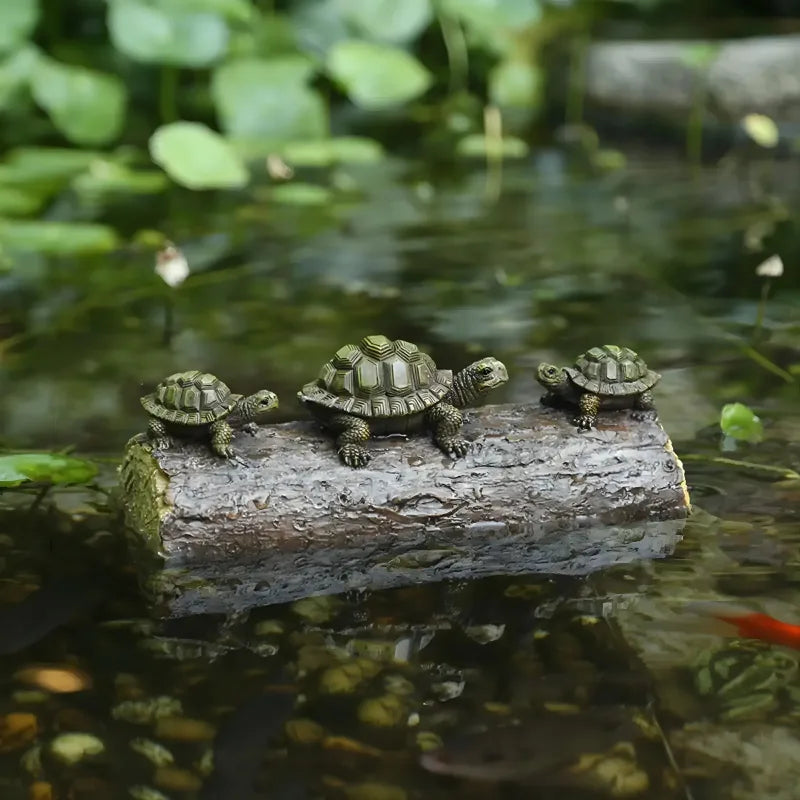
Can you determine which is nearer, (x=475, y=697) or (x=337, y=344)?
(x=475, y=697)

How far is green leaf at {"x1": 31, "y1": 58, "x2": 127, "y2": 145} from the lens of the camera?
311 inches

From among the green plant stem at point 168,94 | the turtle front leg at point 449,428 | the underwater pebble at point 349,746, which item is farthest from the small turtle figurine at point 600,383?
the green plant stem at point 168,94

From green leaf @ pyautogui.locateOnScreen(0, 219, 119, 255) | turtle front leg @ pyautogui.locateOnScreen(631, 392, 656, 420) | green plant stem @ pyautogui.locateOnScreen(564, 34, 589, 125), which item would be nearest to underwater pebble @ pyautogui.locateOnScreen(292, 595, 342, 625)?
turtle front leg @ pyautogui.locateOnScreen(631, 392, 656, 420)

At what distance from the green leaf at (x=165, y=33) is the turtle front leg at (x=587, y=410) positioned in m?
6.13

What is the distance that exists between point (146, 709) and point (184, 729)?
12cm

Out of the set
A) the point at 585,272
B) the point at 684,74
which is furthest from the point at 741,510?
the point at 684,74

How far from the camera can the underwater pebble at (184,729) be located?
84.2 inches

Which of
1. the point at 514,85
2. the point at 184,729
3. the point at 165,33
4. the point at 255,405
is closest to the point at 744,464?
the point at 255,405

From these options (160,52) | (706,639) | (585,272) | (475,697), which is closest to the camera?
(475,697)

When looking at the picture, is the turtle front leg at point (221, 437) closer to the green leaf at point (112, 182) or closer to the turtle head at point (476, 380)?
the turtle head at point (476, 380)

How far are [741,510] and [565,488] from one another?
60cm

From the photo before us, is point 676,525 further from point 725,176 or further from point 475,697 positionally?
point 725,176

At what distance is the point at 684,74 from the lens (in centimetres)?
948

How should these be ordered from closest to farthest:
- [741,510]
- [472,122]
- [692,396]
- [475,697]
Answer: [475,697], [741,510], [692,396], [472,122]
